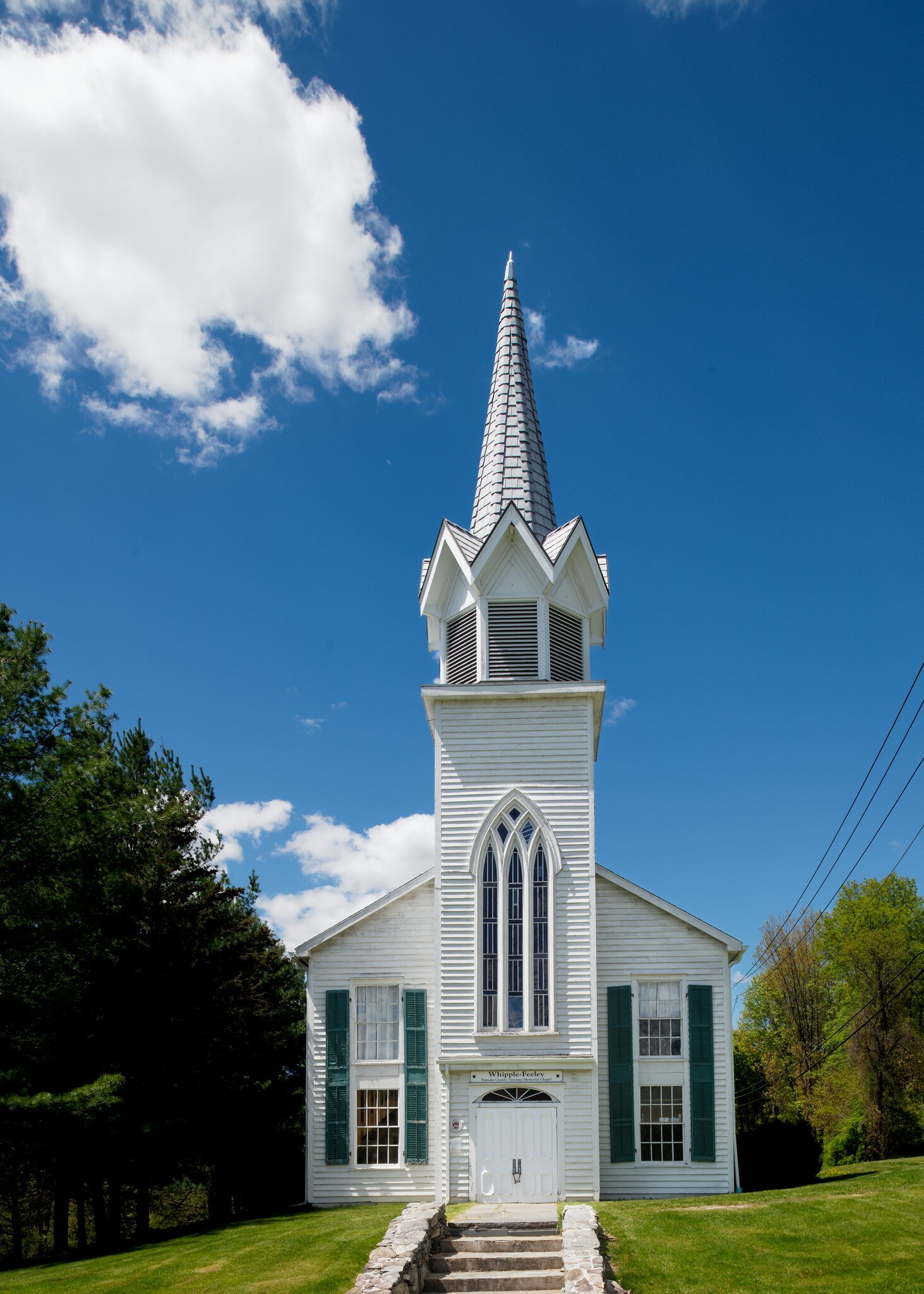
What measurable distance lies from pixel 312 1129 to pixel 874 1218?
11081mm

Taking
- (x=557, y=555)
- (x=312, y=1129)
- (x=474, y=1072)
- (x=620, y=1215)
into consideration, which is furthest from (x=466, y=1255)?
(x=557, y=555)

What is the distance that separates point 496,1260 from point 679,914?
9.00 m

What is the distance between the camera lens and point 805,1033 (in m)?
45.3

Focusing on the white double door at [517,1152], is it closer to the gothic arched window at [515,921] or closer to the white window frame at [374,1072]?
the gothic arched window at [515,921]

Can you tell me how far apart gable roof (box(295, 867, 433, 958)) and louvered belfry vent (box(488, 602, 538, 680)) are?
4.65m

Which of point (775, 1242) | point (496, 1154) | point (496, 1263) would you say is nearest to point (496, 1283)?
point (496, 1263)

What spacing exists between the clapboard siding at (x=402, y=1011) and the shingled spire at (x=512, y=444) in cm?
845

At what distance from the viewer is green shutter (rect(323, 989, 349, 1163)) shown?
22.1 meters

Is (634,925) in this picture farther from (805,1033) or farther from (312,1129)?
(805,1033)

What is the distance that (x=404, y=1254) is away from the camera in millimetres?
13969

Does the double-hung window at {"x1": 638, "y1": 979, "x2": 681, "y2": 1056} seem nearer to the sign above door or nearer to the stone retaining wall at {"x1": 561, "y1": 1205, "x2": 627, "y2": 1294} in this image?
the sign above door

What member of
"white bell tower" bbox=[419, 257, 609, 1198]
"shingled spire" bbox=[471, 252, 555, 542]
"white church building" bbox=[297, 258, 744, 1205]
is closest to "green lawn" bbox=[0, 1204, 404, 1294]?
"white church building" bbox=[297, 258, 744, 1205]

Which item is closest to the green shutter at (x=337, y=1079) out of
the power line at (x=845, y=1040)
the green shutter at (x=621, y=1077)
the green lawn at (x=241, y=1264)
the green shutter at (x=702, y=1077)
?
the green lawn at (x=241, y=1264)

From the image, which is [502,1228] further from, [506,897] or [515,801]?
[515,801]
